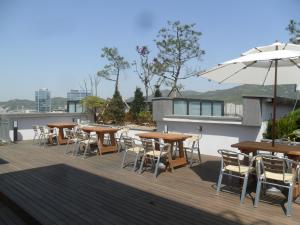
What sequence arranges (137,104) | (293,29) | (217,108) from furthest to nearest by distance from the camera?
1. (293,29)
2. (137,104)
3. (217,108)

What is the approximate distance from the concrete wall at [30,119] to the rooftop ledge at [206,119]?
581 cm

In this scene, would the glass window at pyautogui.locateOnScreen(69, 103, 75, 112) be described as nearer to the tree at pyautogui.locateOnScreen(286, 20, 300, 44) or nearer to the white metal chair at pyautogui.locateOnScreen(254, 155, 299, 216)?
the white metal chair at pyautogui.locateOnScreen(254, 155, 299, 216)

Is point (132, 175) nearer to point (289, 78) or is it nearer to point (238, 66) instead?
point (238, 66)

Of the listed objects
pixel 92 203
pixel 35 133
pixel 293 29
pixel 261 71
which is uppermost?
pixel 293 29

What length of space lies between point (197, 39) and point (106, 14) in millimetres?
14062

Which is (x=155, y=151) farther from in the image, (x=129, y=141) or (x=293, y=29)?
(x=293, y=29)

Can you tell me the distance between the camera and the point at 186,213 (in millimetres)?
4430

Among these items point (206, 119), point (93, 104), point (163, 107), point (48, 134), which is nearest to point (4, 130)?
point (48, 134)

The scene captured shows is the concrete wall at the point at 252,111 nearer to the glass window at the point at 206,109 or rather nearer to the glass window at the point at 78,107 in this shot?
the glass window at the point at 206,109

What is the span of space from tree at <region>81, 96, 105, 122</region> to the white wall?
5794mm

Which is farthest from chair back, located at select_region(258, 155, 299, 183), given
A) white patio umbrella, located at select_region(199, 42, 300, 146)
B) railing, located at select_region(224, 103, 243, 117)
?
railing, located at select_region(224, 103, 243, 117)

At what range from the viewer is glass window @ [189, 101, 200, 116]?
10.7m

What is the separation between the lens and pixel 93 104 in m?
14.9

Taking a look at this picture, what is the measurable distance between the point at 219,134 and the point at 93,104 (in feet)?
24.1
